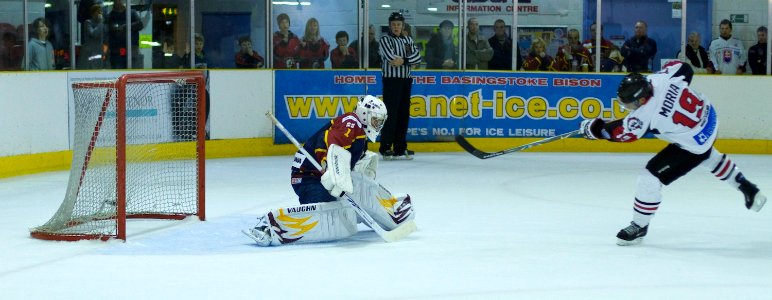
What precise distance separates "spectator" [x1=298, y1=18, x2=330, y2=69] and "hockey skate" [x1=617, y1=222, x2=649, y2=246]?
566 cm

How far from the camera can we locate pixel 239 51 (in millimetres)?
10742

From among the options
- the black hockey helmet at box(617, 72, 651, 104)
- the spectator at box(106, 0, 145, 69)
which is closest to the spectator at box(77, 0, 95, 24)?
the spectator at box(106, 0, 145, 69)

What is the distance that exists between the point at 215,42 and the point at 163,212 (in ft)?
13.8

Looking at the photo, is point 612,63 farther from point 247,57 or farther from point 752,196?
point 752,196

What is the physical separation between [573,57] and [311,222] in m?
6.13

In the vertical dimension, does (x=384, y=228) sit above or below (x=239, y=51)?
below

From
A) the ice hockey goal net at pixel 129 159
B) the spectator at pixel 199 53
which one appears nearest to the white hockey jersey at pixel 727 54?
the spectator at pixel 199 53

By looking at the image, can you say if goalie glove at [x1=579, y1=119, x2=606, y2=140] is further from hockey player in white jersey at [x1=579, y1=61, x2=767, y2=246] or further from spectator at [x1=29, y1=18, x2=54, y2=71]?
spectator at [x1=29, y1=18, x2=54, y2=71]

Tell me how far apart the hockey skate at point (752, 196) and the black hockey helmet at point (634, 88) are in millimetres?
738

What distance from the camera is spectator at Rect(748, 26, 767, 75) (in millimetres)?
10875

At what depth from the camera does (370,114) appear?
5.68 m

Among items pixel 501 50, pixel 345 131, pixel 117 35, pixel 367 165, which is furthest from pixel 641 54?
pixel 345 131

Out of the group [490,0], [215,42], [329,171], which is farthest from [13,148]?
[490,0]

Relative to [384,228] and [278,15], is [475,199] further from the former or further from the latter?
[278,15]
